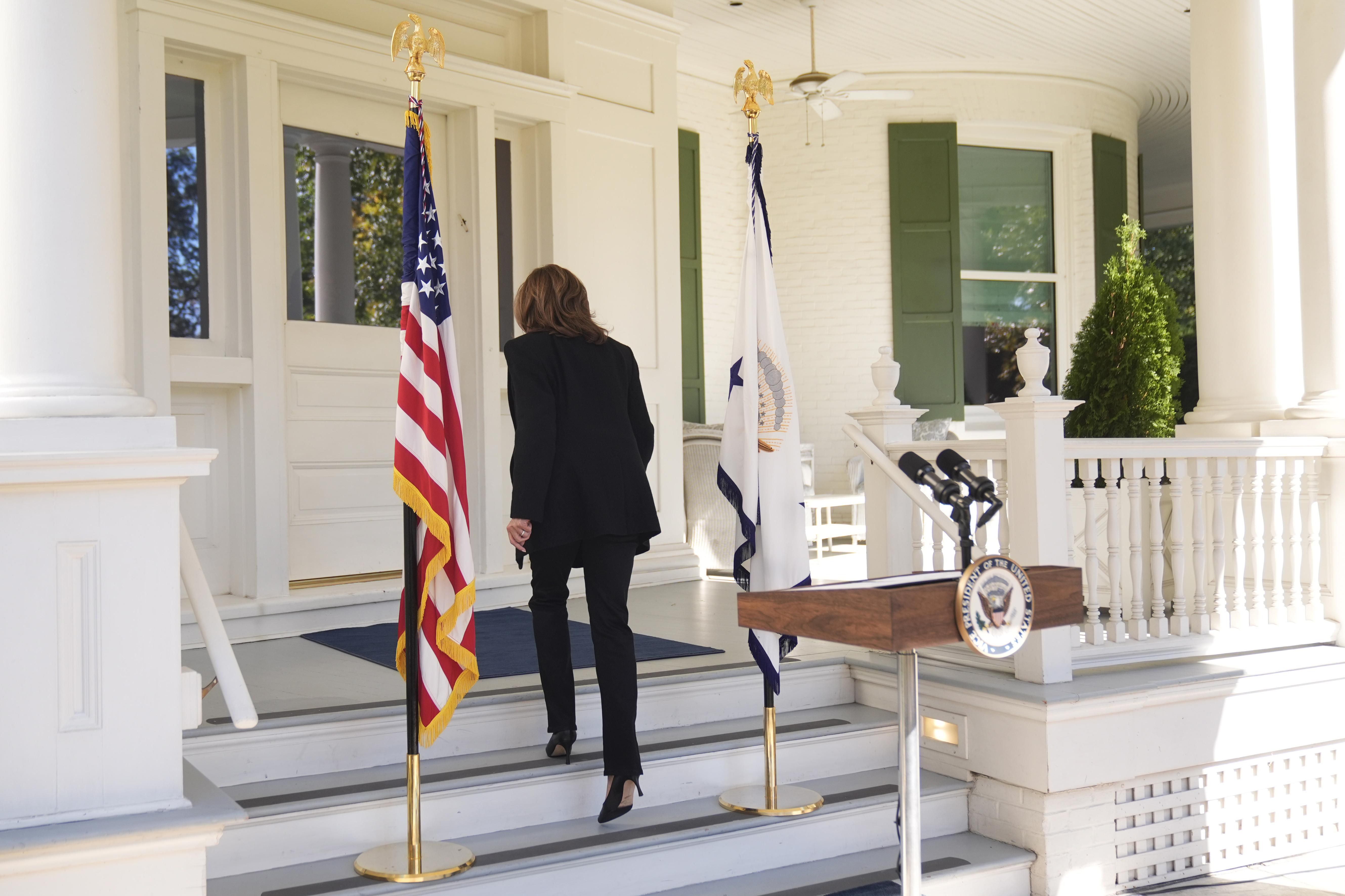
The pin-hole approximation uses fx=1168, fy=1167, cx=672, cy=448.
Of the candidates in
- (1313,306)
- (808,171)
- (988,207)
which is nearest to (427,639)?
(1313,306)

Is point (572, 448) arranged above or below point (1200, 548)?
above

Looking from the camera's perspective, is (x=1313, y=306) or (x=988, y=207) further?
(x=988, y=207)

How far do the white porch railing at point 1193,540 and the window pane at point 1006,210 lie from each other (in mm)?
4943

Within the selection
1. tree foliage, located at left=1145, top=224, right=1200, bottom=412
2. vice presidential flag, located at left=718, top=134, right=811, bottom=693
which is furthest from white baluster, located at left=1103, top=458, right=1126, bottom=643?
tree foliage, located at left=1145, top=224, right=1200, bottom=412

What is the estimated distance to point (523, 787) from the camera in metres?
3.27

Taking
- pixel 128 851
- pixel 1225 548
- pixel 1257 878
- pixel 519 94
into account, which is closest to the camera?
pixel 128 851

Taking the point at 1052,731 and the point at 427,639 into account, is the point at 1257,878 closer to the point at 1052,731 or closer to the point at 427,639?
the point at 1052,731

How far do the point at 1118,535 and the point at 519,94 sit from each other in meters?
3.52

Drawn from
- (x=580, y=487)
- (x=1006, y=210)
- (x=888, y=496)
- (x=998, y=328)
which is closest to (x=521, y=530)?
(x=580, y=487)

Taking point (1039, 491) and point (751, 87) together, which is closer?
point (751, 87)

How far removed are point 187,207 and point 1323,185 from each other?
185 inches

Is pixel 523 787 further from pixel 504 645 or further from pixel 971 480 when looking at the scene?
pixel 971 480

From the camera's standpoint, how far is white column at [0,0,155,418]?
8.06 feet

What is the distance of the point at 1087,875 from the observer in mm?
3701
